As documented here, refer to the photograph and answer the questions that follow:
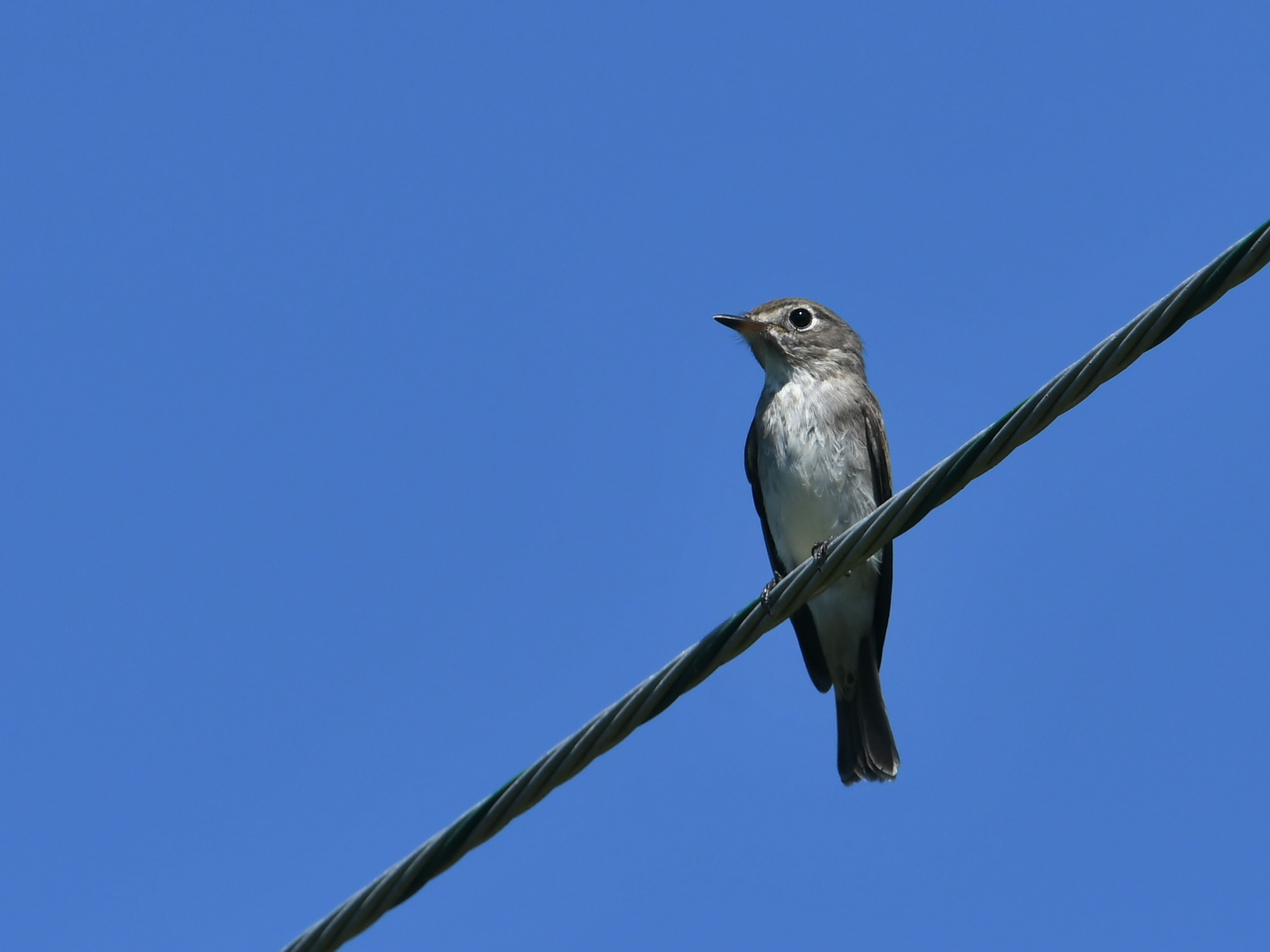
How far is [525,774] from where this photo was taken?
4.21 meters

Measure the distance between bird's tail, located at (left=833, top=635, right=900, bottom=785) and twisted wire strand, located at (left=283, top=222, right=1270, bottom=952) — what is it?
4314 millimetres

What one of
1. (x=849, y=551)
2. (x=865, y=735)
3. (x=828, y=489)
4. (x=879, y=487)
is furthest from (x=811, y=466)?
(x=849, y=551)

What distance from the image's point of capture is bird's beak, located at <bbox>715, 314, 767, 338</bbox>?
31.4ft

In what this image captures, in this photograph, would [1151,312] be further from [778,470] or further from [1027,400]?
[778,470]

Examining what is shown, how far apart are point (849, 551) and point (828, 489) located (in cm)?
397

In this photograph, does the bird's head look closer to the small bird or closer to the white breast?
the small bird

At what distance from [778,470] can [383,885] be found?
17.0 ft

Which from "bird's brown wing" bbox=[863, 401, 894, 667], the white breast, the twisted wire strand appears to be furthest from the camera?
"bird's brown wing" bbox=[863, 401, 894, 667]

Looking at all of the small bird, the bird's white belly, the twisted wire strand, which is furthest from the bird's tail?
the twisted wire strand

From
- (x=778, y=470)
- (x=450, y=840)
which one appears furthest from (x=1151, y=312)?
(x=778, y=470)

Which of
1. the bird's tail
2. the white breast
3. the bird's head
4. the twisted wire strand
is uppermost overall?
the bird's head

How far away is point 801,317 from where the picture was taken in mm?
9742

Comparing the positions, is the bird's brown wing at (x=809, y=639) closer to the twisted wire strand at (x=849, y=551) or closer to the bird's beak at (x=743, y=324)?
the bird's beak at (x=743, y=324)

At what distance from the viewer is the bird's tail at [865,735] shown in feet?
28.7
